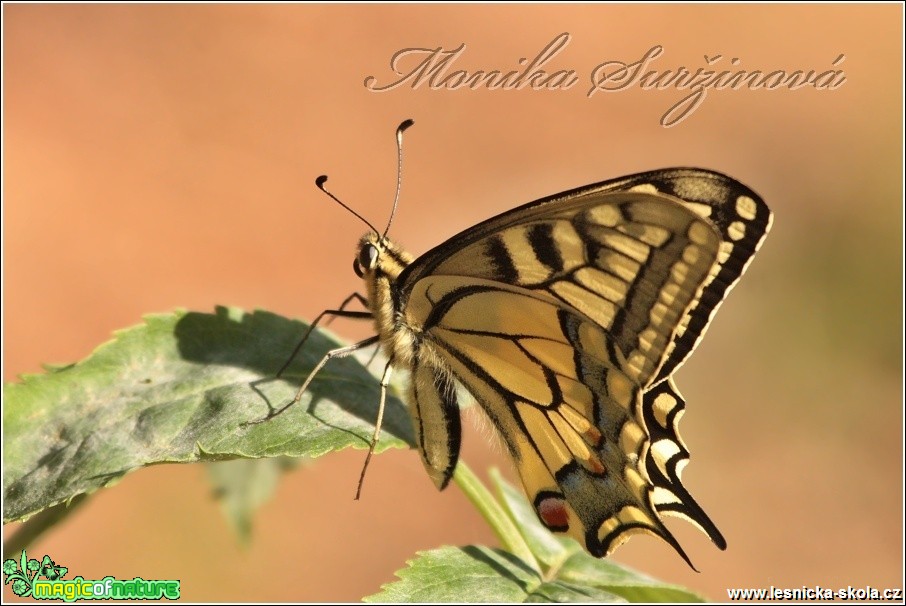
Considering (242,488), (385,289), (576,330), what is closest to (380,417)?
(385,289)

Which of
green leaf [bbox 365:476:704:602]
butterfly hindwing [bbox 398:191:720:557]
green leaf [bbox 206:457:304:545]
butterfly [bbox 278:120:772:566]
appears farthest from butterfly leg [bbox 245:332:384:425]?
green leaf [bbox 206:457:304:545]

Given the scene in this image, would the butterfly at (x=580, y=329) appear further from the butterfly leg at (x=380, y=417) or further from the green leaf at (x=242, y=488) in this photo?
the green leaf at (x=242, y=488)

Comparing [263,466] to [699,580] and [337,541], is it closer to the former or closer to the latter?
[337,541]

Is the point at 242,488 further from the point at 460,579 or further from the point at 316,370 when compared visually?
the point at 460,579

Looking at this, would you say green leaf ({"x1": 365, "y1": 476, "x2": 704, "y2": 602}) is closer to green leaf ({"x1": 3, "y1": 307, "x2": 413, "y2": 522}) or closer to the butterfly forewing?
the butterfly forewing

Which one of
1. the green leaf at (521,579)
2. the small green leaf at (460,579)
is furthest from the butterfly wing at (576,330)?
the small green leaf at (460,579)

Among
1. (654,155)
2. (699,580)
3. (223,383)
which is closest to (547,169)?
(654,155)
